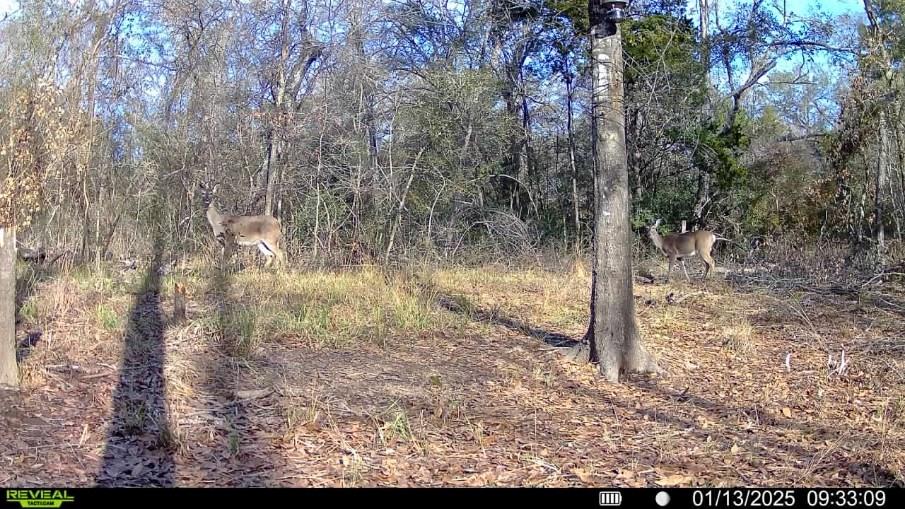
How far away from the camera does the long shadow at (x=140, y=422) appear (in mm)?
4148

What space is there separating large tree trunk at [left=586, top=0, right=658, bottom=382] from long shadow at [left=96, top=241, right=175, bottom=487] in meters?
3.77

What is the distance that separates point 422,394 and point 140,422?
6.83ft

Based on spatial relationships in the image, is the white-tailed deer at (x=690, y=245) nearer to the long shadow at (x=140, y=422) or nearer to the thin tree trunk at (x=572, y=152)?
the thin tree trunk at (x=572, y=152)

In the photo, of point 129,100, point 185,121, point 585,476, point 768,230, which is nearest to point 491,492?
point 585,476

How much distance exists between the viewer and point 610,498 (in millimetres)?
3809

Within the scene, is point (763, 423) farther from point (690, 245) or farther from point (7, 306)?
point (690, 245)

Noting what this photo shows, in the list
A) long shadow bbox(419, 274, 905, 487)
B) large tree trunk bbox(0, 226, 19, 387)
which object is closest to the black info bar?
long shadow bbox(419, 274, 905, 487)

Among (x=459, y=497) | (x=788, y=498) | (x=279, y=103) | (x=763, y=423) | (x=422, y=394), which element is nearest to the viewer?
(x=788, y=498)

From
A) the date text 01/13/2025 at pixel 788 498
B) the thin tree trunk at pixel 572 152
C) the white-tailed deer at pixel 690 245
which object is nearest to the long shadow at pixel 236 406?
the date text 01/13/2025 at pixel 788 498

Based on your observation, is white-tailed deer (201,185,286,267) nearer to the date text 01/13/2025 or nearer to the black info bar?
Result: the black info bar

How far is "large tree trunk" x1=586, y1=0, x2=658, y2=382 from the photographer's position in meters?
6.71

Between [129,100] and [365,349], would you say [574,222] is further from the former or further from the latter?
[365,349]

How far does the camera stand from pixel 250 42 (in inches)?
596

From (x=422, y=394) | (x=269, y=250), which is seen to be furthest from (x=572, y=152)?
(x=422, y=394)
